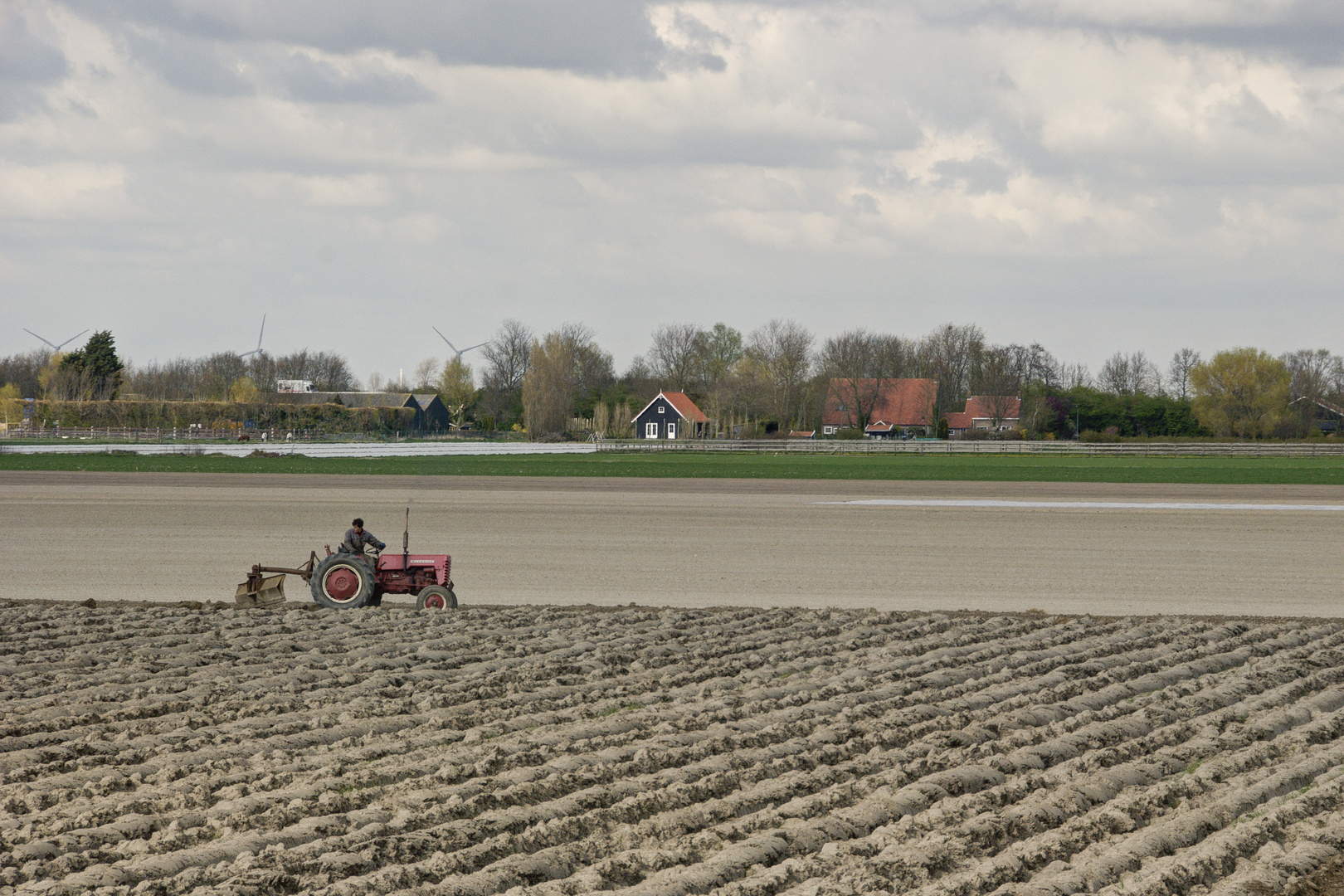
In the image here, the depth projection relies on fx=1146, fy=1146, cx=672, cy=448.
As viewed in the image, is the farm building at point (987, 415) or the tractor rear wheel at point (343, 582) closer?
the tractor rear wheel at point (343, 582)

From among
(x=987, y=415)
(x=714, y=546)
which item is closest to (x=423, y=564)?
(x=714, y=546)

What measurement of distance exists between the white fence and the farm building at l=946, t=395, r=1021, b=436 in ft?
71.0

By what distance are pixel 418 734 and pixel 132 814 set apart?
195 cm

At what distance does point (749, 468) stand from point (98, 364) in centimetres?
8181

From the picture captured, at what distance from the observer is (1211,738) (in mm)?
7590

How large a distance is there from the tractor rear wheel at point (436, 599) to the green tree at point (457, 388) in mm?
106375

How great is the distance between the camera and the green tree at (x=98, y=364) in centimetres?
10656

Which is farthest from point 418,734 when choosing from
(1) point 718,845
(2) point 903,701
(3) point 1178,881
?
(3) point 1178,881

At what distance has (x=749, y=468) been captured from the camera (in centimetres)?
5075

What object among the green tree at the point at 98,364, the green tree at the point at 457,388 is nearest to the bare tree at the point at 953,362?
the green tree at the point at 457,388

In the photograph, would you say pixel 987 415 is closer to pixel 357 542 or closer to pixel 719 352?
pixel 719 352

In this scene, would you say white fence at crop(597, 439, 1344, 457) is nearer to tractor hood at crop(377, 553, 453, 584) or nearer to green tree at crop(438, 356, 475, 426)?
green tree at crop(438, 356, 475, 426)

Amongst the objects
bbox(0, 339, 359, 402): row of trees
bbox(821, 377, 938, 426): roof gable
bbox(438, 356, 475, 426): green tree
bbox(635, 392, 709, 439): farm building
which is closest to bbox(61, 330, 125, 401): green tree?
bbox(0, 339, 359, 402): row of trees

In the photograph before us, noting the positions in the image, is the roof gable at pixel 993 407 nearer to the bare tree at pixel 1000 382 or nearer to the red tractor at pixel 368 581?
the bare tree at pixel 1000 382
